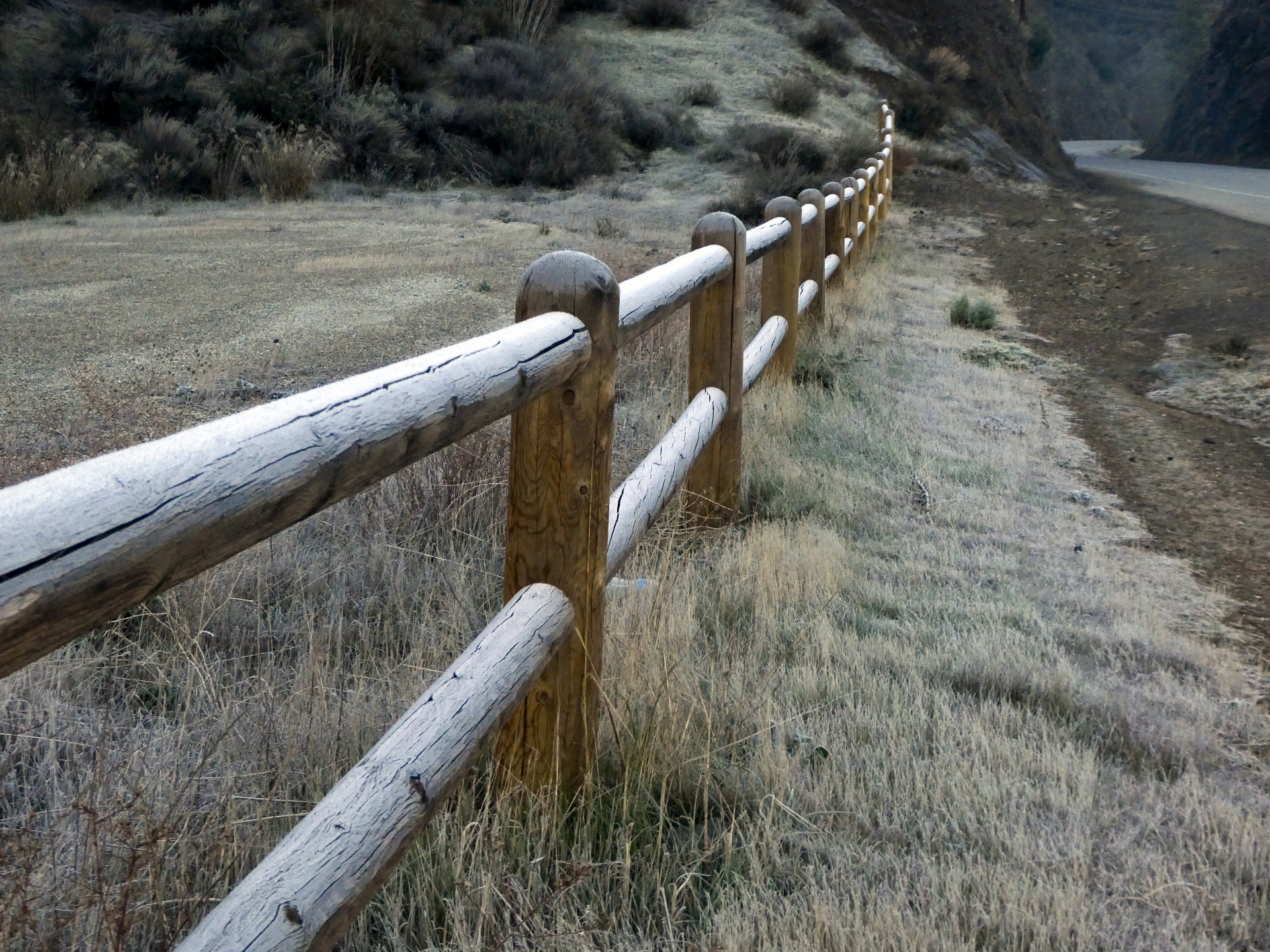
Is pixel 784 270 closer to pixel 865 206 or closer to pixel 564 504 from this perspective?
pixel 564 504

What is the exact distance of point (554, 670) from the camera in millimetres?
2242

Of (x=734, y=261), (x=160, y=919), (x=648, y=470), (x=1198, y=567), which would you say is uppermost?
(x=734, y=261)

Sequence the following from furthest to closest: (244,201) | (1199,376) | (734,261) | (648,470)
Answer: (244,201)
(1199,376)
(734,261)
(648,470)

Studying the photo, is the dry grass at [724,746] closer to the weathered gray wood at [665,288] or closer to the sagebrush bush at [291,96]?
the weathered gray wood at [665,288]

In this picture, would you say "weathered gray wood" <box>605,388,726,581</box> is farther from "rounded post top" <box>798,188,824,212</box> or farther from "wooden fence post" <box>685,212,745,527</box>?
"rounded post top" <box>798,188,824,212</box>

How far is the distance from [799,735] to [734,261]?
202cm

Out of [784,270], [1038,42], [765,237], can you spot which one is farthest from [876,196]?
[1038,42]

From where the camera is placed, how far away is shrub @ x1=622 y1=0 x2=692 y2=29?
26.1 m

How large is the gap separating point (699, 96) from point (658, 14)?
4.92 m

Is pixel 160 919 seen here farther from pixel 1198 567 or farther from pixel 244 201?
pixel 244 201

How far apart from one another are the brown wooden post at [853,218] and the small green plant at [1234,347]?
3116 mm

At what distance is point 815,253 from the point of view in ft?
24.1

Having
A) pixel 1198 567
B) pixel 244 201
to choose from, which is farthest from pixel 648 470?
pixel 244 201

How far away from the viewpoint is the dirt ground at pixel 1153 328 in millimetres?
4672
